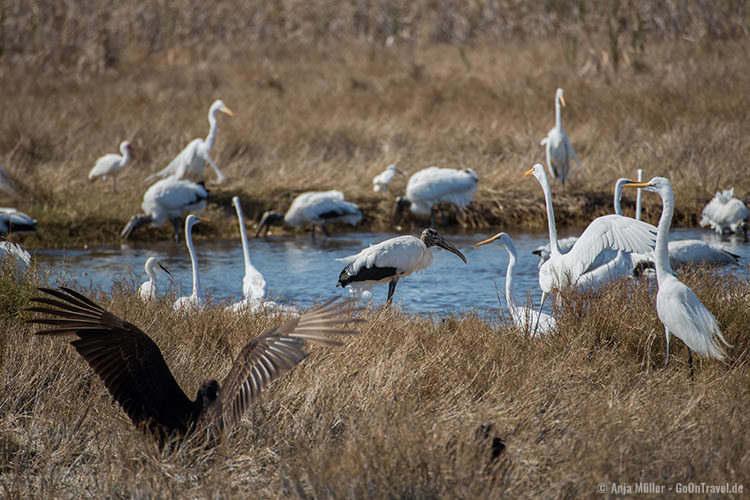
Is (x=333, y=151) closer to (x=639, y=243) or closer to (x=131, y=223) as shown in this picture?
(x=131, y=223)

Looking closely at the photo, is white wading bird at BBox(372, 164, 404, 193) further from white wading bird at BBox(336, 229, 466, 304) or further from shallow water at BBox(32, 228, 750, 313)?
white wading bird at BBox(336, 229, 466, 304)

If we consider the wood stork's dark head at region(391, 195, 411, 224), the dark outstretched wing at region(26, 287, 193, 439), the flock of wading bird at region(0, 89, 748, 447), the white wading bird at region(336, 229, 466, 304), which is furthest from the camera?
the wood stork's dark head at region(391, 195, 411, 224)

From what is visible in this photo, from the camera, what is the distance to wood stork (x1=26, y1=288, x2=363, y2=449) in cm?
327

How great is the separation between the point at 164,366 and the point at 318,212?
732 centimetres

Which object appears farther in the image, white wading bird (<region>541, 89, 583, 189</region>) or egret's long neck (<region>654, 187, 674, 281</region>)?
white wading bird (<region>541, 89, 583, 189</region>)

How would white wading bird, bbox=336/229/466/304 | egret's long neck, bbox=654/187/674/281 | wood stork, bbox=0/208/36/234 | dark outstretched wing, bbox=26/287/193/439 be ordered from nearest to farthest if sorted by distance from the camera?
dark outstretched wing, bbox=26/287/193/439 < egret's long neck, bbox=654/187/674/281 < white wading bird, bbox=336/229/466/304 < wood stork, bbox=0/208/36/234

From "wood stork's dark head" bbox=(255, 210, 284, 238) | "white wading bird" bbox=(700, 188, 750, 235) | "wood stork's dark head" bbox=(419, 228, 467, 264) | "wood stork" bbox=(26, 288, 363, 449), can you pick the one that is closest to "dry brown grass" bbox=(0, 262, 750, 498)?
"wood stork" bbox=(26, 288, 363, 449)

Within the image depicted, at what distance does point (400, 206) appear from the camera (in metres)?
11.5

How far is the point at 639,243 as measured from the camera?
5137mm

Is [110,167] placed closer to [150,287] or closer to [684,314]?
[150,287]

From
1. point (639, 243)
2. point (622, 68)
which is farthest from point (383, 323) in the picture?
point (622, 68)

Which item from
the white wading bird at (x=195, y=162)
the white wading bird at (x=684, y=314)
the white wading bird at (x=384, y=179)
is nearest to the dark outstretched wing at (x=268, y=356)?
the white wading bird at (x=684, y=314)

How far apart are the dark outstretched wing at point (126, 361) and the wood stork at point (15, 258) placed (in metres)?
2.21

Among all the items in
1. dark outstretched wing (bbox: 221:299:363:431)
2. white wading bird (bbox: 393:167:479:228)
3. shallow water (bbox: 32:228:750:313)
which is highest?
dark outstretched wing (bbox: 221:299:363:431)
